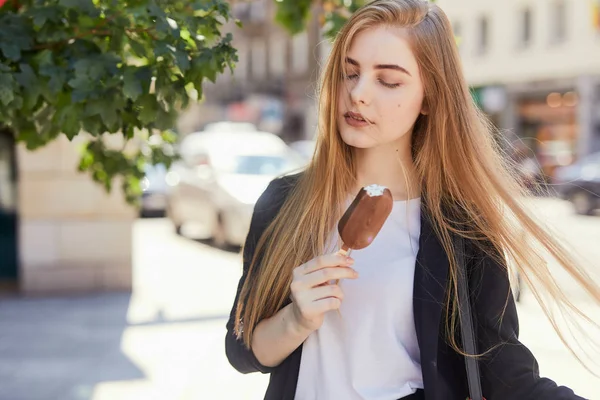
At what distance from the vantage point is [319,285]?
1.93 meters

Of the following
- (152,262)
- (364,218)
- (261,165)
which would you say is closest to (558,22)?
(261,165)

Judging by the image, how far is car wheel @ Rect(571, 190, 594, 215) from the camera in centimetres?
1967

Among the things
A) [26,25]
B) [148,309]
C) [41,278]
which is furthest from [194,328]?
[26,25]

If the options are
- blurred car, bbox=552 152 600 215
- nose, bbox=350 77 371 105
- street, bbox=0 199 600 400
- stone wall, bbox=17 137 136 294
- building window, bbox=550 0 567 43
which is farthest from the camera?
building window, bbox=550 0 567 43

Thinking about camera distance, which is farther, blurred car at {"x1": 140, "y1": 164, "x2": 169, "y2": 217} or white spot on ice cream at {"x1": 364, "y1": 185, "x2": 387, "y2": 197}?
blurred car at {"x1": 140, "y1": 164, "x2": 169, "y2": 217}

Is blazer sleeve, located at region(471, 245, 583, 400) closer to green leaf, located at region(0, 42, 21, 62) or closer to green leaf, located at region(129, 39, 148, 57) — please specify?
green leaf, located at region(129, 39, 148, 57)

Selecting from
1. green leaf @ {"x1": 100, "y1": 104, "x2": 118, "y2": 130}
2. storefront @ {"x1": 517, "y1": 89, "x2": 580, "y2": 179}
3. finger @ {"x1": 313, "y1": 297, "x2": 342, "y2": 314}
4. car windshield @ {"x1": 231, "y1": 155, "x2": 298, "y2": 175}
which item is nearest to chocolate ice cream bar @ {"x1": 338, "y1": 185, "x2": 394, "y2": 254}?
finger @ {"x1": 313, "y1": 297, "x2": 342, "y2": 314}

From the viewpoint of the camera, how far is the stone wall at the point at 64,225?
915 centimetres

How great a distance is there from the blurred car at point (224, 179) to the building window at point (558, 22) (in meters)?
16.9

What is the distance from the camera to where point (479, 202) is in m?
2.21

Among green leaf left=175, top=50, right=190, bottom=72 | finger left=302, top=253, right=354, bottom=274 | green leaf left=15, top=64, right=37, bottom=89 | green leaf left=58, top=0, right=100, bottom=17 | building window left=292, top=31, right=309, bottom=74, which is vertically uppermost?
building window left=292, top=31, right=309, bottom=74

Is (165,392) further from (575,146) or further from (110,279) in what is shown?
(575,146)

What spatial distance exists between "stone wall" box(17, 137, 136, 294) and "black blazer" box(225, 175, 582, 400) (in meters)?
7.37

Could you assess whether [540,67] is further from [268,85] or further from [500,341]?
[500,341]
